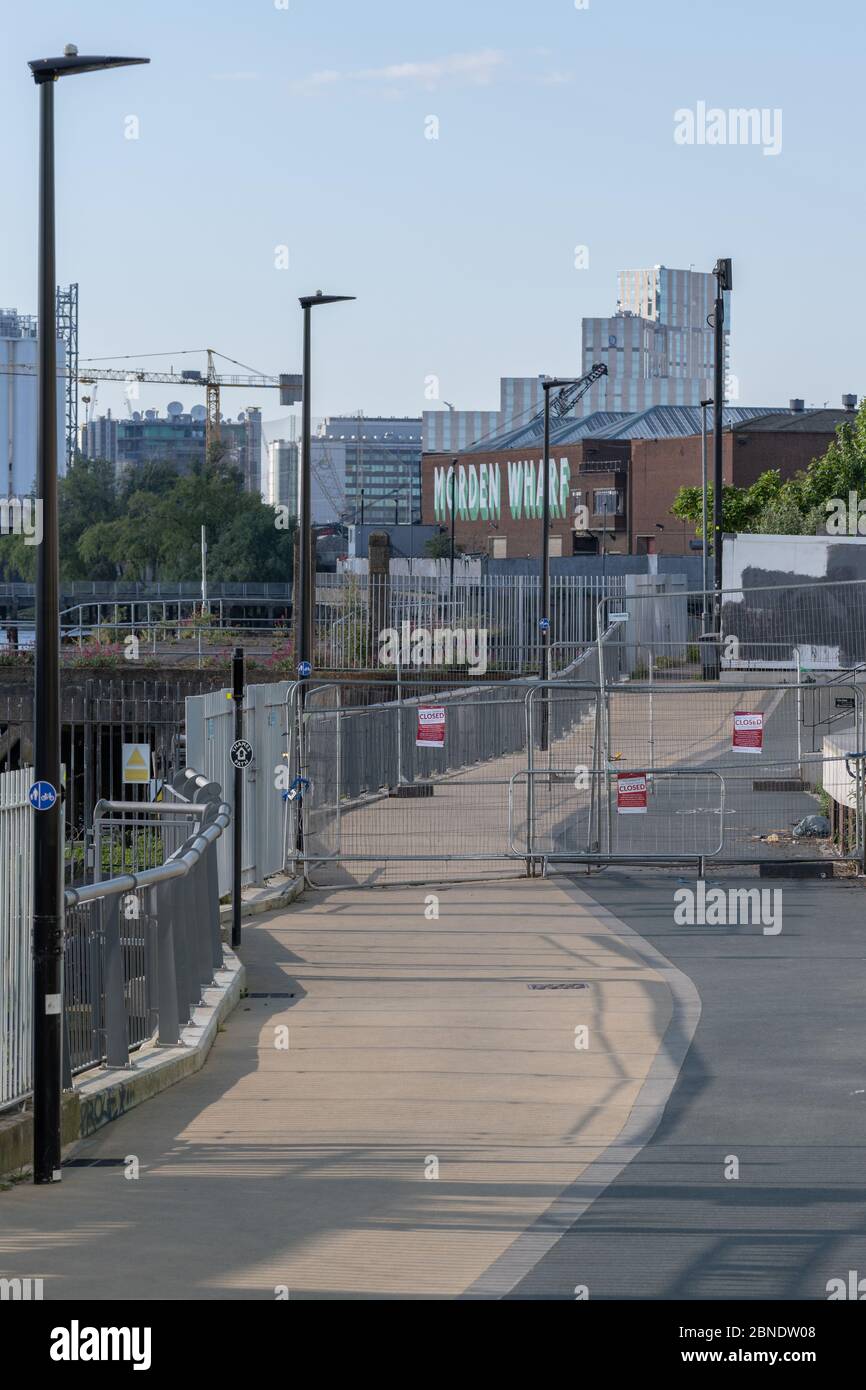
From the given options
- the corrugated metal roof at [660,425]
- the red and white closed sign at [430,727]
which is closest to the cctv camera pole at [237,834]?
the red and white closed sign at [430,727]

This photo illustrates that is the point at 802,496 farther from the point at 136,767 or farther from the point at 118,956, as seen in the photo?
the point at 118,956

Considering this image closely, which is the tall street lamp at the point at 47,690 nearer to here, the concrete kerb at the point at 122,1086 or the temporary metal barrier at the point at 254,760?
the concrete kerb at the point at 122,1086

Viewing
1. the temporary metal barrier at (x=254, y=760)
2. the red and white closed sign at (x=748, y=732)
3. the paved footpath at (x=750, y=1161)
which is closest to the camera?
the paved footpath at (x=750, y=1161)

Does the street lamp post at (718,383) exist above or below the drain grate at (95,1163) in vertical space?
above

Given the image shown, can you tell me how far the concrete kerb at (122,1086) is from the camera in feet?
27.9

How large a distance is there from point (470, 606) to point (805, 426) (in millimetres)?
50646

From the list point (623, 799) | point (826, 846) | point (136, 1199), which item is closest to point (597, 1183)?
point (136, 1199)

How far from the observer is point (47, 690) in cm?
859

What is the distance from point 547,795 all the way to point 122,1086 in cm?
1332

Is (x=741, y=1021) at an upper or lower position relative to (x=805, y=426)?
lower

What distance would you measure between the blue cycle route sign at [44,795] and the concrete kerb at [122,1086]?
151 centimetres

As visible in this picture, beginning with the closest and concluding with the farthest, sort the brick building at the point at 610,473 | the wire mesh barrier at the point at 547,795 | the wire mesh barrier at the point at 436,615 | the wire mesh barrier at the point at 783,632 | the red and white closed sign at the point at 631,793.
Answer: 1. the red and white closed sign at the point at 631,793
2. the wire mesh barrier at the point at 547,795
3. the wire mesh barrier at the point at 783,632
4. the wire mesh barrier at the point at 436,615
5. the brick building at the point at 610,473

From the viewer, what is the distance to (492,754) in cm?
2666
